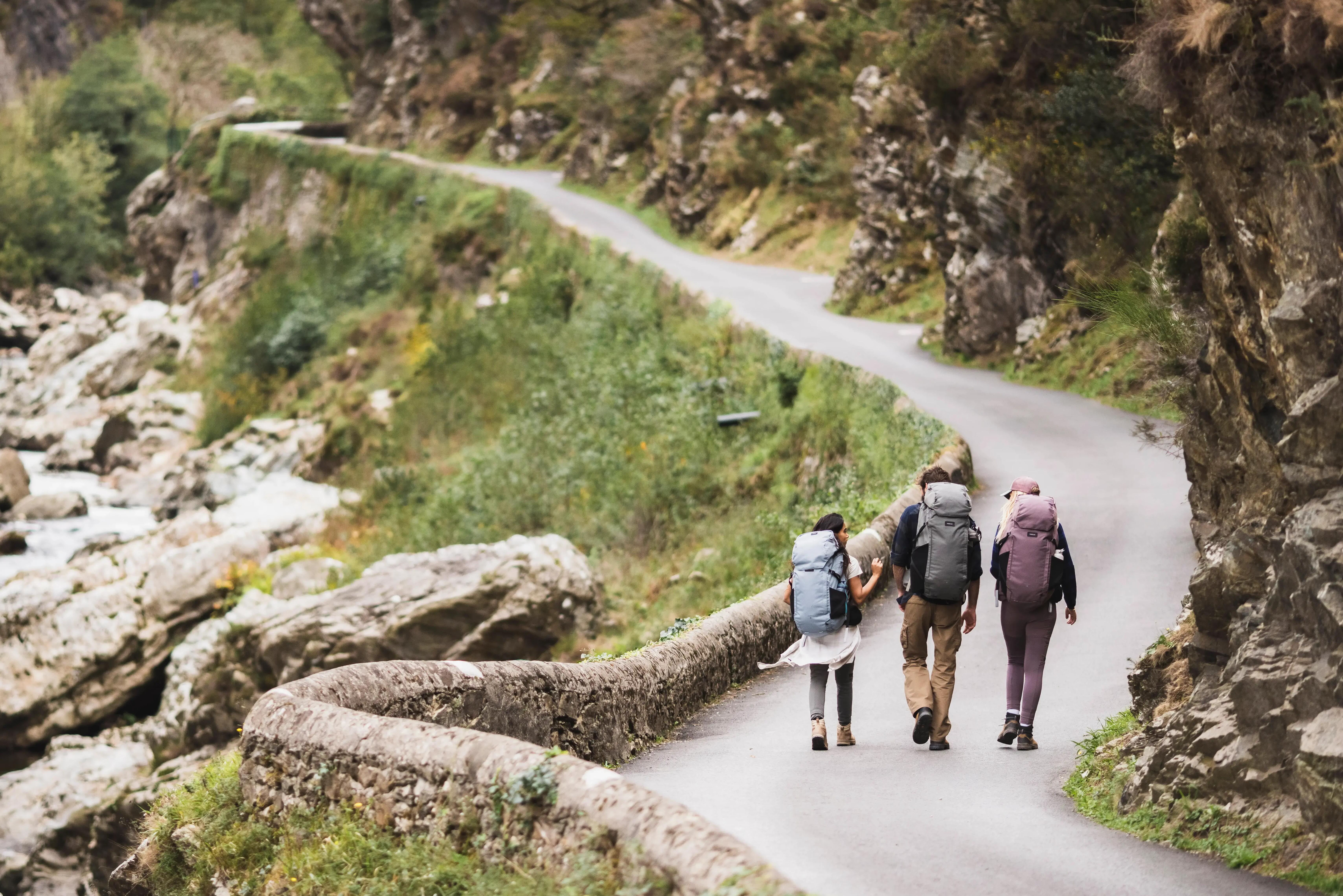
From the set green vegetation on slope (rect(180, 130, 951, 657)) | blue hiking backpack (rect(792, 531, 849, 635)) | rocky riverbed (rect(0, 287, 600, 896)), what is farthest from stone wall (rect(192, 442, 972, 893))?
rocky riverbed (rect(0, 287, 600, 896))

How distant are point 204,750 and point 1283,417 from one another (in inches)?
538

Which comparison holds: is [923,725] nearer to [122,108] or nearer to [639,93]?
[639,93]

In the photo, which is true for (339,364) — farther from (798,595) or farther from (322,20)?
(322,20)

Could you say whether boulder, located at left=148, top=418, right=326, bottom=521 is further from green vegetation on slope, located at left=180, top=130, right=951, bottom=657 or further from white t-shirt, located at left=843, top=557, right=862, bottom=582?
white t-shirt, located at left=843, top=557, right=862, bottom=582

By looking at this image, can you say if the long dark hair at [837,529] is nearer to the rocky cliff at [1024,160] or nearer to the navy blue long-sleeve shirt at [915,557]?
the navy blue long-sleeve shirt at [915,557]

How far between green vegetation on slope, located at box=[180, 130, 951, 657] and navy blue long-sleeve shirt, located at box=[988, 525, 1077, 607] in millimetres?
5587

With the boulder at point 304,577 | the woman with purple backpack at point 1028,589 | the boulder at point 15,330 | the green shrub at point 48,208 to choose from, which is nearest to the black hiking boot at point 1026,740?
the woman with purple backpack at point 1028,589

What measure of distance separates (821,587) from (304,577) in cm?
1298

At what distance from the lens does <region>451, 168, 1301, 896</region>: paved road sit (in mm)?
6250

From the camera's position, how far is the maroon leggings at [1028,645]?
861cm

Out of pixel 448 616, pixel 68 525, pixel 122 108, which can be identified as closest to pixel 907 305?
pixel 448 616

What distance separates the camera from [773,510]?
60.7 ft

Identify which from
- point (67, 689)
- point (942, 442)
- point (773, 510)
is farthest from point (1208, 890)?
point (67, 689)

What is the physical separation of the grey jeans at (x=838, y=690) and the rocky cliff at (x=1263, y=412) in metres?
1.77
